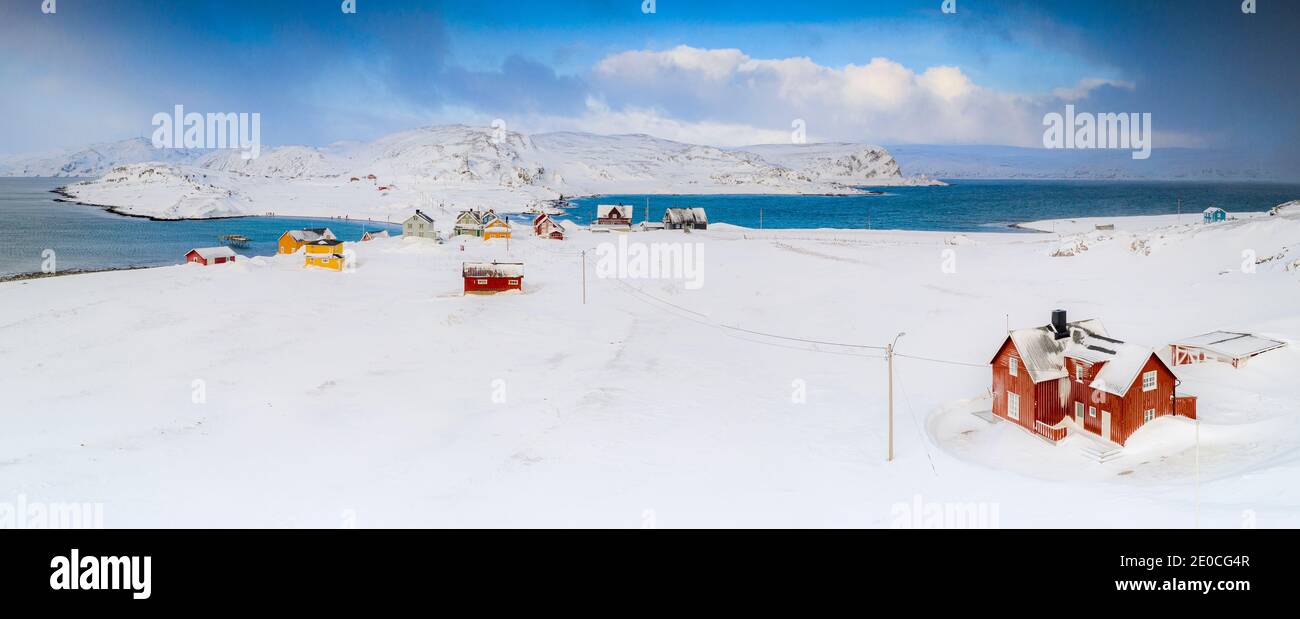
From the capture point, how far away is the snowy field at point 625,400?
49.3 feet

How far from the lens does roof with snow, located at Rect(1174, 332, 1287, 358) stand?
2048 centimetres

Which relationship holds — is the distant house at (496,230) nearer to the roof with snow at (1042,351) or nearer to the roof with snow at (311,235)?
the roof with snow at (311,235)

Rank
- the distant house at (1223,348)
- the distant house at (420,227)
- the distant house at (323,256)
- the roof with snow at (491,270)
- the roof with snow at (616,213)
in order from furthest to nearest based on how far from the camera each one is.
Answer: the roof with snow at (616,213)
the distant house at (420,227)
the distant house at (323,256)
the roof with snow at (491,270)
the distant house at (1223,348)

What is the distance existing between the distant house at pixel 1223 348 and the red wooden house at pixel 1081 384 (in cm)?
356

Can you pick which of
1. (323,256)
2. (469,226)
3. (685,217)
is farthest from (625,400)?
(685,217)

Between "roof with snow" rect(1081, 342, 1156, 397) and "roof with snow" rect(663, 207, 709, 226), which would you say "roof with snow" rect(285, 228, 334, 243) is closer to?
"roof with snow" rect(663, 207, 709, 226)

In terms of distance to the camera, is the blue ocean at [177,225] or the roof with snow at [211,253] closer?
the roof with snow at [211,253]

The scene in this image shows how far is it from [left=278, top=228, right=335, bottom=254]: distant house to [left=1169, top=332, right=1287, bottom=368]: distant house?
49.4m

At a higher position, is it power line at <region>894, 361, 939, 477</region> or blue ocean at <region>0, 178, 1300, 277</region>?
blue ocean at <region>0, 178, 1300, 277</region>

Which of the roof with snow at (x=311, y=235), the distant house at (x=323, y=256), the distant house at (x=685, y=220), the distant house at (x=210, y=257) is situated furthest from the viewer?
the distant house at (x=685, y=220)

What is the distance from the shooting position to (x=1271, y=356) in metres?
20.4

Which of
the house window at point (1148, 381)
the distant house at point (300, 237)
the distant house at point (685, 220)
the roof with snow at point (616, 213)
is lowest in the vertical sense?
the house window at point (1148, 381)

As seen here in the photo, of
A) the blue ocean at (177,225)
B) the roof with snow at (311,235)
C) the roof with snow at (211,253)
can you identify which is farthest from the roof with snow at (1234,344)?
the blue ocean at (177,225)

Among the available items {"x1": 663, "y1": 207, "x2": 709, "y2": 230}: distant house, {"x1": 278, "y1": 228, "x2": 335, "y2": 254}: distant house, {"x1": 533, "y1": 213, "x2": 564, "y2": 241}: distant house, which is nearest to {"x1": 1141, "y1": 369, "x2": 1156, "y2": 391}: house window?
{"x1": 278, "y1": 228, "x2": 335, "y2": 254}: distant house
